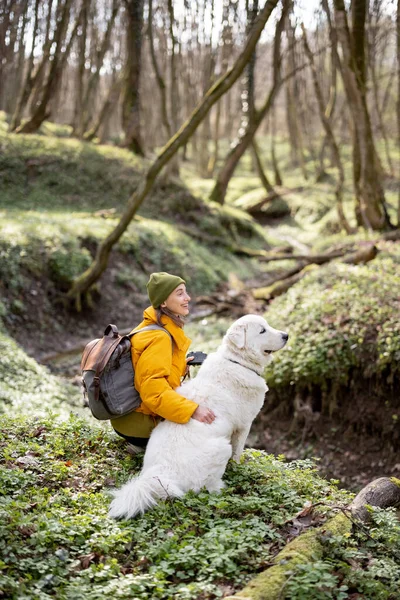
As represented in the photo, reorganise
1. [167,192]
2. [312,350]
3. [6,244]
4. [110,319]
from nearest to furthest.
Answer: [312,350], [6,244], [110,319], [167,192]

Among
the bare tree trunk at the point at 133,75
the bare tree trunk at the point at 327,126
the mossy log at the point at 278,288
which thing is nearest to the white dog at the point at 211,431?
the mossy log at the point at 278,288

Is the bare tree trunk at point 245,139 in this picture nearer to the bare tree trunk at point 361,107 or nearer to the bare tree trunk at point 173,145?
the bare tree trunk at point 361,107

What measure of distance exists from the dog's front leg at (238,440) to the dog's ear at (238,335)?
79cm

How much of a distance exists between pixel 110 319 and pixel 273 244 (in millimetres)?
12363

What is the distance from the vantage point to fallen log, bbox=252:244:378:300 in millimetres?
13625

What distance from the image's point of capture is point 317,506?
500 centimetres

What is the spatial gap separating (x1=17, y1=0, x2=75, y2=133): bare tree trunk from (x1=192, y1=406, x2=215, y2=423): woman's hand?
19164mm

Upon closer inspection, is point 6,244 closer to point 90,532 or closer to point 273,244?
point 90,532

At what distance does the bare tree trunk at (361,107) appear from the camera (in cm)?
1606

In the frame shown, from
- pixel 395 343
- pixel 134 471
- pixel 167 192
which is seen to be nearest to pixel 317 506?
pixel 134 471

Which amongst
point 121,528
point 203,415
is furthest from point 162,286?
point 121,528

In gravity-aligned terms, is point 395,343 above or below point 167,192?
below

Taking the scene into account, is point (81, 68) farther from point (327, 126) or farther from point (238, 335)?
point (238, 335)

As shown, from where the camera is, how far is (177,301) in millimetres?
5645
